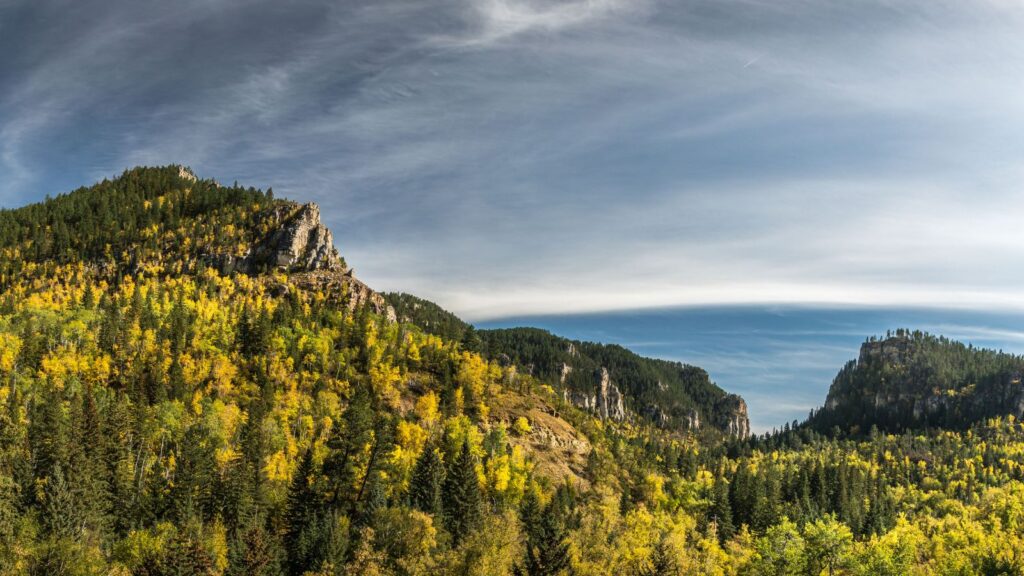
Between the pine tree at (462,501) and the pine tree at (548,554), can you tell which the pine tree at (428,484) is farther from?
the pine tree at (548,554)

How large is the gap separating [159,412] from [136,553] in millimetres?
60142

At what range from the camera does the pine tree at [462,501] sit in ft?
332

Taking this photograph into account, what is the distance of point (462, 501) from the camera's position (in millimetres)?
107125

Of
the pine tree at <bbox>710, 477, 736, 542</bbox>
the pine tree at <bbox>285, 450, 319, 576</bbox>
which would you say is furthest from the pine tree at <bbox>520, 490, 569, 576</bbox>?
the pine tree at <bbox>710, 477, 736, 542</bbox>

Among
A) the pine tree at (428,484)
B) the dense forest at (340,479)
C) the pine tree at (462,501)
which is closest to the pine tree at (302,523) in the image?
the dense forest at (340,479)

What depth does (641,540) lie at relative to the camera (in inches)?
3381

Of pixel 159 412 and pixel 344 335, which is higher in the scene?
pixel 344 335

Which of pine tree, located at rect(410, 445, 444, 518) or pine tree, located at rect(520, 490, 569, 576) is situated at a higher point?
pine tree, located at rect(520, 490, 569, 576)

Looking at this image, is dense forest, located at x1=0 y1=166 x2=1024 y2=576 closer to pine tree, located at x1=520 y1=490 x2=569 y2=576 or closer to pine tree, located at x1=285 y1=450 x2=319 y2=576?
pine tree, located at x1=520 y1=490 x2=569 y2=576

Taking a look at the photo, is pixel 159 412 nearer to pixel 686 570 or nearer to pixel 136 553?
pixel 136 553

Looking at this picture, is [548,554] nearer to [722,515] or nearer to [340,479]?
[340,479]

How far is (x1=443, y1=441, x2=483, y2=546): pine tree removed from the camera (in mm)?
101225

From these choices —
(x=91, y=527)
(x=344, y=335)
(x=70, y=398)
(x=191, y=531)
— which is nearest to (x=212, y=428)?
(x=70, y=398)

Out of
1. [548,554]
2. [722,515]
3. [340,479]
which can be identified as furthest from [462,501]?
[722,515]
